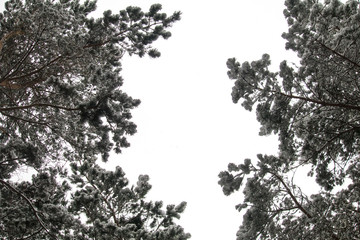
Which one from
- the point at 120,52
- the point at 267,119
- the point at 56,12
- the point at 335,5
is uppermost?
the point at 120,52

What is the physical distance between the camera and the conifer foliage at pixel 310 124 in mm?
5934

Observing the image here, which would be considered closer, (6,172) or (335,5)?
(335,5)

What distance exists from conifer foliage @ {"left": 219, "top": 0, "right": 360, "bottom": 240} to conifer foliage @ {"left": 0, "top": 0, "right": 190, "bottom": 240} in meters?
1.97

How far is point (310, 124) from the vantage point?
241 inches

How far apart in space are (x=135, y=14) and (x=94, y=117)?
4729mm

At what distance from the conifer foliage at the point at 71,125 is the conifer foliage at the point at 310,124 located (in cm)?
197

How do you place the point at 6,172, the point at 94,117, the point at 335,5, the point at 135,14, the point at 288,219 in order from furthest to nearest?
the point at 135,14 < the point at 6,172 < the point at 288,219 < the point at 335,5 < the point at 94,117

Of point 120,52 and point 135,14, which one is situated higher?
point 135,14

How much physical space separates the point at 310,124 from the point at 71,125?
5873mm

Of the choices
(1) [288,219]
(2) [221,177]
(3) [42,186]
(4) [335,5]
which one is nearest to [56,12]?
(3) [42,186]

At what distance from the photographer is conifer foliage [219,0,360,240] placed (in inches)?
234

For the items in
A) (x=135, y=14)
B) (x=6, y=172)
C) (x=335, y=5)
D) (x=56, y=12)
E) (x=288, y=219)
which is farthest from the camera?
(x=135, y=14)

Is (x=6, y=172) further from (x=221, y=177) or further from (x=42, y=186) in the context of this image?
(x=221, y=177)

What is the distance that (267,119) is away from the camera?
261 inches
